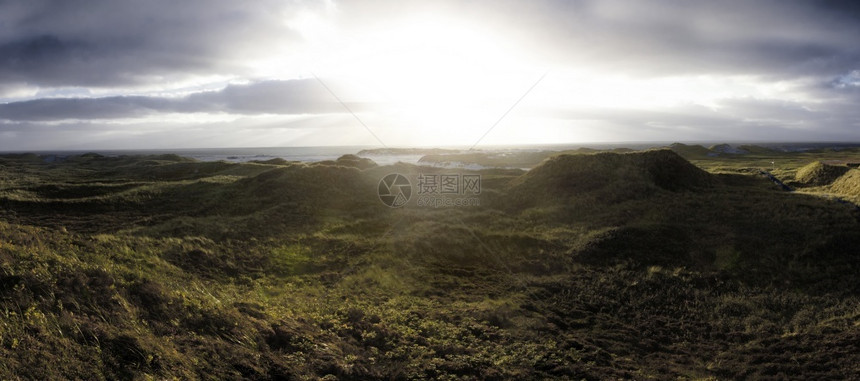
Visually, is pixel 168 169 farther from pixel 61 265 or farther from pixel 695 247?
pixel 695 247

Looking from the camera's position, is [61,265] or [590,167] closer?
[61,265]

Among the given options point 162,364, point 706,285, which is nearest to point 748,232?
point 706,285

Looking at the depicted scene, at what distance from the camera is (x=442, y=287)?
19.5m

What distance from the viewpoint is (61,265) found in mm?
11750

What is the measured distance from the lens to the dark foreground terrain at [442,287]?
1020 cm


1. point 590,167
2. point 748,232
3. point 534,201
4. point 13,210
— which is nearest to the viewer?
point 748,232

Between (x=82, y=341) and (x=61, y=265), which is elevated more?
(x=61, y=265)

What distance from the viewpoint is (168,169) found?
72812 mm

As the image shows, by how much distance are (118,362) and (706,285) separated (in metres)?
23.3

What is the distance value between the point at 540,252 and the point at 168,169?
76147 mm

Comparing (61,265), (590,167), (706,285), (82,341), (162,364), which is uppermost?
(590,167)

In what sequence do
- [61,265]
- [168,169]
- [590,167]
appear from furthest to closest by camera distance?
[168,169]
[590,167]
[61,265]

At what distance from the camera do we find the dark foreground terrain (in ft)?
33.5

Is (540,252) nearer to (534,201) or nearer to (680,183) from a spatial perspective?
(534,201)
